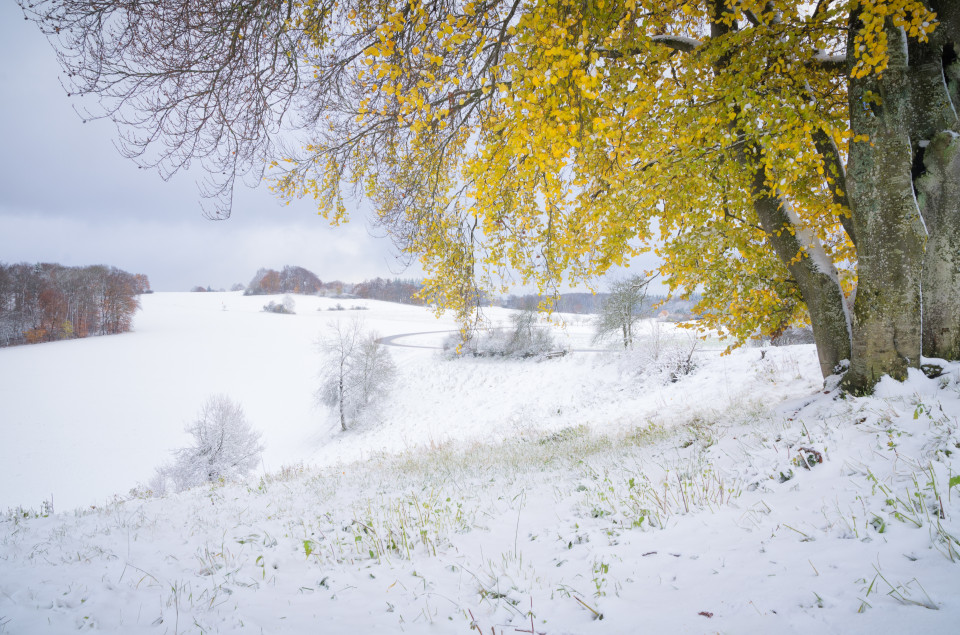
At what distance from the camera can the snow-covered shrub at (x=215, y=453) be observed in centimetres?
1870

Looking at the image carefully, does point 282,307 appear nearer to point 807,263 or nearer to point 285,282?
point 285,282

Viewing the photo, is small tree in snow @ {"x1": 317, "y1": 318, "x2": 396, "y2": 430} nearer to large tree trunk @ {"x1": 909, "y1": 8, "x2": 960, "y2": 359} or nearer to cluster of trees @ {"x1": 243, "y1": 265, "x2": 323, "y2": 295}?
large tree trunk @ {"x1": 909, "y1": 8, "x2": 960, "y2": 359}

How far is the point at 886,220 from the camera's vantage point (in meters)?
4.55

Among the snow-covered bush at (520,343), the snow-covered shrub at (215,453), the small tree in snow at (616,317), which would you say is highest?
the small tree in snow at (616,317)

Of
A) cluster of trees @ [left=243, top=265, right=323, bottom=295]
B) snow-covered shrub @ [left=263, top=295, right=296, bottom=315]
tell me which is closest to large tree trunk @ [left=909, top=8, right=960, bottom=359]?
snow-covered shrub @ [left=263, top=295, right=296, bottom=315]

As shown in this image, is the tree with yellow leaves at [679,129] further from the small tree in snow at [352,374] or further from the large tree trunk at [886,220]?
the small tree in snow at [352,374]

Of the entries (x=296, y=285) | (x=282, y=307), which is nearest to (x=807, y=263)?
(x=282, y=307)

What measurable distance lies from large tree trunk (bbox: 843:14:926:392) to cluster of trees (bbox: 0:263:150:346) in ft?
229

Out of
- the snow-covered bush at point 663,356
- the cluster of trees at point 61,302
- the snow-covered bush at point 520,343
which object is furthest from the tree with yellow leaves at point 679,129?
the cluster of trees at point 61,302

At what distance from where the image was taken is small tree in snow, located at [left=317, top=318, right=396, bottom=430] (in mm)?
28234

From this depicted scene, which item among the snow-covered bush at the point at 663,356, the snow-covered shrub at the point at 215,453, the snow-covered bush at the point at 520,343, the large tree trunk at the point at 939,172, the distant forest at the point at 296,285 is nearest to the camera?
the large tree trunk at the point at 939,172

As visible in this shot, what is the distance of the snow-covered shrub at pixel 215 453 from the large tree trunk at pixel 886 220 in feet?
76.8

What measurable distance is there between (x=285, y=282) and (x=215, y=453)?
95127 millimetres

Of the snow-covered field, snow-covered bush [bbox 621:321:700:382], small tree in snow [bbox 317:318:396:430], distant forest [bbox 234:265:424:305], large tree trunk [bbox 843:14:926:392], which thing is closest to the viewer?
the snow-covered field
